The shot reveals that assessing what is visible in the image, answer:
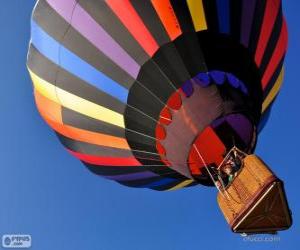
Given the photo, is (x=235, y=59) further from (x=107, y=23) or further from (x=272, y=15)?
(x=107, y=23)

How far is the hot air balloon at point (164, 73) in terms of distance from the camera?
4.00 m

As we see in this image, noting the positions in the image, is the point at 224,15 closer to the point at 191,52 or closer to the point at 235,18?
the point at 235,18

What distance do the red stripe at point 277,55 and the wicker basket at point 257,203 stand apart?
1.65m

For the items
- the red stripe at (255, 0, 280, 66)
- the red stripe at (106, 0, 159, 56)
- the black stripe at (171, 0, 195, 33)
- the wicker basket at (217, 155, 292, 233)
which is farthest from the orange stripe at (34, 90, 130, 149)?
the red stripe at (255, 0, 280, 66)

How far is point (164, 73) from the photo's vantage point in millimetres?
4012

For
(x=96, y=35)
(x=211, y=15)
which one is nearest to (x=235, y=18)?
(x=211, y=15)

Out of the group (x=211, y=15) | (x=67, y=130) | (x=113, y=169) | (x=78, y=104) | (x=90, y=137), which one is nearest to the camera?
(x=211, y=15)

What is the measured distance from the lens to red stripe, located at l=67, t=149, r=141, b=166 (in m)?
4.91

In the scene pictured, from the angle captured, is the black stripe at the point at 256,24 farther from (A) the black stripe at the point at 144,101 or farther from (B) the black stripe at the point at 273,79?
(A) the black stripe at the point at 144,101

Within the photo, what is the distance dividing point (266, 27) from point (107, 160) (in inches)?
92.5

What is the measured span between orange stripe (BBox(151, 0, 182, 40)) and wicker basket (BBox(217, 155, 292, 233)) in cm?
135

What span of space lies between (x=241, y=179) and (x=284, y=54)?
2434mm

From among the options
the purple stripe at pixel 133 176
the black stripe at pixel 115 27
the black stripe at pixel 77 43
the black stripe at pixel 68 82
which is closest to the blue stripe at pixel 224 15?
the black stripe at pixel 115 27

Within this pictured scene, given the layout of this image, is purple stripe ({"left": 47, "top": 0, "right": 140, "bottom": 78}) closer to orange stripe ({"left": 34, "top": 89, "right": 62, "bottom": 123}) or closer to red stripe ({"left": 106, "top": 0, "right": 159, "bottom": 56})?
red stripe ({"left": 106, "top": 0, "right": 159, "bottom": 56})
